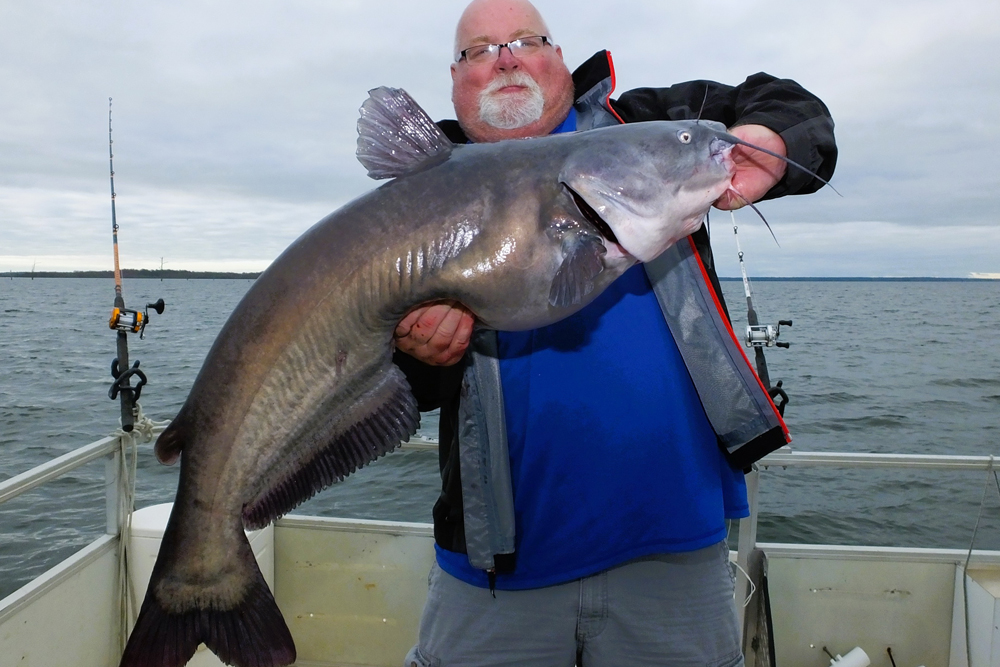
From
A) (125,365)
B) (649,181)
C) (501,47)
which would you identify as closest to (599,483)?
(649,181)

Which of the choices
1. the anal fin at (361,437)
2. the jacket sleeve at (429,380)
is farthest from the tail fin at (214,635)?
the jacket sleeve at (429,380)

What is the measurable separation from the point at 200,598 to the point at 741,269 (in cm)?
446

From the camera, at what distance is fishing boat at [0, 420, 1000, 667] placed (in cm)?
369

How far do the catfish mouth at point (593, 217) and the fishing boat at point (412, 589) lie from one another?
2228mm

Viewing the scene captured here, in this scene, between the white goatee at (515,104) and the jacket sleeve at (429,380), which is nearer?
the jacket sleeve at (429,380)

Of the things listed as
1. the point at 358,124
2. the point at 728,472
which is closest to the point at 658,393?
the point at 728,472

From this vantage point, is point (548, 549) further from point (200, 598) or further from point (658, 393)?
point (200, 598)

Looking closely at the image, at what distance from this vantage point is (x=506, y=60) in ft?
9.13

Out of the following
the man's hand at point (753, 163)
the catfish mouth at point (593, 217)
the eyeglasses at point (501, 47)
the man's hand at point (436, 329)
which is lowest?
the man's hand at point (436, 329)

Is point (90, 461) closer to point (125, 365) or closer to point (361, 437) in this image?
point (125, 365)

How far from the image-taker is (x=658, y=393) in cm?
226

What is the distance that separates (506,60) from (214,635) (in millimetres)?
2235

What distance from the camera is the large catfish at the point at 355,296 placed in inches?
70.6

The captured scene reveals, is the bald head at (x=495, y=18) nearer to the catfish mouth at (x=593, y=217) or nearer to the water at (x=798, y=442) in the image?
the catfish mouth at (x=593, y=217)
